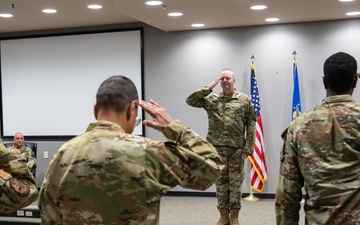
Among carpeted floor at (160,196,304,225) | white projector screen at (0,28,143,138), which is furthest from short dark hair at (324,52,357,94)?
white projector screen at (0,28,143,138)

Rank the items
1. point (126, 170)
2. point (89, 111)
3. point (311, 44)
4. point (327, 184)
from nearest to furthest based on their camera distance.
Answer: point (126, 170) < point (327, 184) < point (311, 44) < point (89, 111)

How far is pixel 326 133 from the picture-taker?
236 cm

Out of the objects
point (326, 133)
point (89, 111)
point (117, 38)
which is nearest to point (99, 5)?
point (117, 38)

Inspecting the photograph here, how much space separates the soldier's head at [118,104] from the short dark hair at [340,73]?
3.12ft

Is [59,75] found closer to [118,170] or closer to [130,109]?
[130,109]

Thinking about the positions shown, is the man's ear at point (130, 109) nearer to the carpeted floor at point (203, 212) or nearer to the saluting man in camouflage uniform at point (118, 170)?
the saluting man in camouflage uniform at point (118, 170)

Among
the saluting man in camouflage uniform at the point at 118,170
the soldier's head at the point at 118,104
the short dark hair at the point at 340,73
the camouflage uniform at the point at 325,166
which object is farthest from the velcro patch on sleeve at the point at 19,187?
the short dark hair at the point at 340,73

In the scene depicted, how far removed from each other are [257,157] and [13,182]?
6.27m

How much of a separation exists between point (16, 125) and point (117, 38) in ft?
8.33

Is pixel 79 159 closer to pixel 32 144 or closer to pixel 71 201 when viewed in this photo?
pixel 71 201

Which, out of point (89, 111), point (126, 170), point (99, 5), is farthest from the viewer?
point (89, 111)

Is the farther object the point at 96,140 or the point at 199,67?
the point at 199,67

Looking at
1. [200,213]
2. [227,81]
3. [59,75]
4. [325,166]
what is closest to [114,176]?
[325,166]

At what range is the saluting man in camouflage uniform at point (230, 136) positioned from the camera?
5.80m
